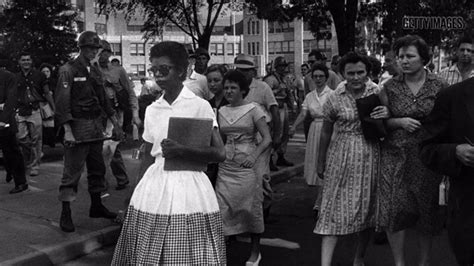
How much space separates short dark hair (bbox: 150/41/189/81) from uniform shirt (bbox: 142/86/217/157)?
15 cm

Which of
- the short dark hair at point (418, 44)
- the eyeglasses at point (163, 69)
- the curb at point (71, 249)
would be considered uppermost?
the short dark hair at point (418, 44)

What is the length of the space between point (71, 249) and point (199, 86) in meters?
2.25

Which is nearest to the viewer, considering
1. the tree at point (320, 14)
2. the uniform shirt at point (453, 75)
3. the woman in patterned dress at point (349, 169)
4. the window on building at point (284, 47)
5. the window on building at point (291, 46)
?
the woman in patterned dress at point (349, 169)

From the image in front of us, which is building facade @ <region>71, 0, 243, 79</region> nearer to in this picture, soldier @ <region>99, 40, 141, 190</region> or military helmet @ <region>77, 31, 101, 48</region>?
soldier @ <region>99, 40, 141, 190</region>

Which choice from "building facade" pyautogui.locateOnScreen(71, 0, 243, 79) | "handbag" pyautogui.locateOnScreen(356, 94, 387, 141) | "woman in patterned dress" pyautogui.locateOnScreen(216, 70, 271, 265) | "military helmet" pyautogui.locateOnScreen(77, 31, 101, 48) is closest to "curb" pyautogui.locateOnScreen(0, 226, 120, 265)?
"woman in patterned dress" pyautogui.locateOnScreen(216, 70, 271, 265)

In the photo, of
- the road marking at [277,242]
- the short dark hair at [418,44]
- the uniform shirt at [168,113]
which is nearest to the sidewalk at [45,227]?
the road marking at [277,242]

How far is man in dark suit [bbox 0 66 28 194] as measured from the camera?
7.50 meters

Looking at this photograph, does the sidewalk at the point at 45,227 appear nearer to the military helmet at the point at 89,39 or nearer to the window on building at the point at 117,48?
the military helmet at the point at 89,39

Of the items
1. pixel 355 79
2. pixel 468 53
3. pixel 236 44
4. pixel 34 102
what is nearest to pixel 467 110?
pixel 355 79

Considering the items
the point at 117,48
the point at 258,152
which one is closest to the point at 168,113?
the point at 258,152

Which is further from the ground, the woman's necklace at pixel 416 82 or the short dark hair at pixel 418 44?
the short dark hair at pixel 418 44

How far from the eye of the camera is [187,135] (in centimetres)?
342

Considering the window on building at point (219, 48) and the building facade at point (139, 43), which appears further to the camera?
the window on building at point (219, 48)

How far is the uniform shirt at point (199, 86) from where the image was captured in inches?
263
